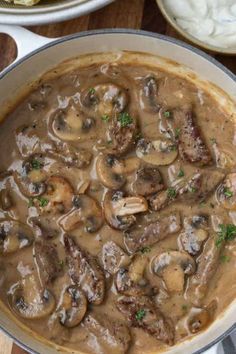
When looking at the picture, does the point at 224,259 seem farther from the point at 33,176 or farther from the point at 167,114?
the point at 33,176

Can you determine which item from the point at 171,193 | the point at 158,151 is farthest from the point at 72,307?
the point at 158,151

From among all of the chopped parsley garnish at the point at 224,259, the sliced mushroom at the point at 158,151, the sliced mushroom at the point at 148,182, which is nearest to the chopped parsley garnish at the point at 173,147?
the sliced mushroom at the point at 158,151

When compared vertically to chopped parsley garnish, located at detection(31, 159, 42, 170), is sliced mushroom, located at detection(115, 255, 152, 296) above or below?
below

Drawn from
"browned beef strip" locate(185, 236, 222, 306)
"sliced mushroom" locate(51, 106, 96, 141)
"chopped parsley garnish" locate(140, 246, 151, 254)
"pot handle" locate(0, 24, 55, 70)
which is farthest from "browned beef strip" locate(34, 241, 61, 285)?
"pot handle" locate(0, 24, 55, 70)

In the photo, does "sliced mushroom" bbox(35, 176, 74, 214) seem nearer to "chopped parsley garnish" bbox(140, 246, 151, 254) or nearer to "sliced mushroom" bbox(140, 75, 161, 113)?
"chopped parsley garnish" bbox(140, 246, 151, 254)

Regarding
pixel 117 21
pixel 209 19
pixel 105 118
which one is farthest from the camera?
pixel 117 21

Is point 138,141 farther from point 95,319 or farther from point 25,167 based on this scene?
point 95,319

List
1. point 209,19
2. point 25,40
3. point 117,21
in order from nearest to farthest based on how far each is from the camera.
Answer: point 25,40 < point 209,19 < point 117,21

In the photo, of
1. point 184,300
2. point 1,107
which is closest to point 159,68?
point 1,107
